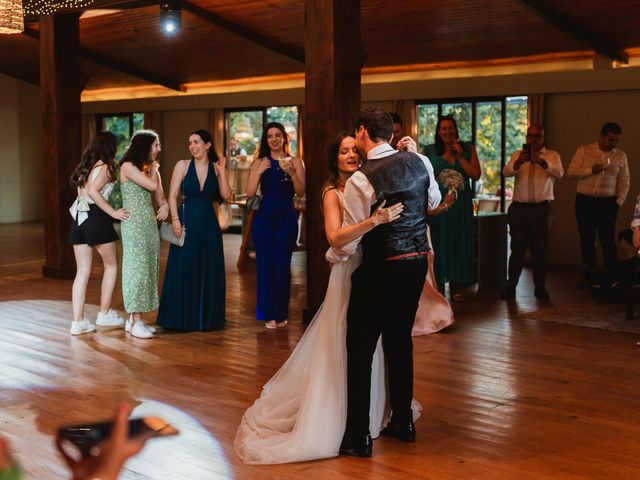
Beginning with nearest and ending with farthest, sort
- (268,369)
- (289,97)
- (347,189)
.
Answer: (347,189)
(268,369)
(289,97)

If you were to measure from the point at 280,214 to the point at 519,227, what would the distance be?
8.25 feet

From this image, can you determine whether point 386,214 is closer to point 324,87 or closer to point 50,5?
point 324,87

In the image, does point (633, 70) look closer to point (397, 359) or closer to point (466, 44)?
point (466, 44)

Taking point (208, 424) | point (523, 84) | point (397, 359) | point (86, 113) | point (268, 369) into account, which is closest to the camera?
point (397, 359)

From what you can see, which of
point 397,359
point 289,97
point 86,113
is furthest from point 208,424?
point 86,113

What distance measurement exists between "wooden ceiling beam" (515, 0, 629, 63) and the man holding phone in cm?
232

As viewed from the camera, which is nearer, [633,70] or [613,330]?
[613,330]

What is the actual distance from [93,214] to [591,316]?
401 centimetres

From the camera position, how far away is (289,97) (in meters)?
13.7

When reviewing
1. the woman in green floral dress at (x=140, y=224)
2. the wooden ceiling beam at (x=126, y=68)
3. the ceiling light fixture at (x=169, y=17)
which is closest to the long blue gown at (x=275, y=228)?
the woman in green floral dress at (x=140, y=224)

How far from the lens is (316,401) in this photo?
12.7 feet

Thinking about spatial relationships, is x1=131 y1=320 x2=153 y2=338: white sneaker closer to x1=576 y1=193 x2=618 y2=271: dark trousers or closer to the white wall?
x1=576 y1=193 x2=618 y2=271: dark trousers

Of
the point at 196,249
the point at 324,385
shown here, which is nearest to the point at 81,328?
the point at 196,249

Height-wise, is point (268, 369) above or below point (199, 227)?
below
